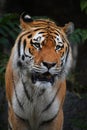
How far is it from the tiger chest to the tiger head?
250mm

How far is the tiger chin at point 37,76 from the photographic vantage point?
6840 mm

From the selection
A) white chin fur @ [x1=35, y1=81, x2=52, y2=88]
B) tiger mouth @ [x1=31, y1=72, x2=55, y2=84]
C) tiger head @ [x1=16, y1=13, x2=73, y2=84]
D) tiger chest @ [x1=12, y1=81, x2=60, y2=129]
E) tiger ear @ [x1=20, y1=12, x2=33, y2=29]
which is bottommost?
tiger chest @ [x1=12, y1=81, x2=60, y2=129]

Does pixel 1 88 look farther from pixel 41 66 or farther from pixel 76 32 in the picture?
pixel 41 66

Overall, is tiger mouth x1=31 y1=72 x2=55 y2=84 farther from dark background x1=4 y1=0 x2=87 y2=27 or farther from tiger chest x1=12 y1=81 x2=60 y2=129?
dark background x1=4 y1=0 x2=87 y2=27

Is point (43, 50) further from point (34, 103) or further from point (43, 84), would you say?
point (34, 103)

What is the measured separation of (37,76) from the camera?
6.84 m

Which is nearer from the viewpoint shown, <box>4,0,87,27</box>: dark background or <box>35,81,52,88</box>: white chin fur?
<box>35,81,52,88</box>: white chin fur

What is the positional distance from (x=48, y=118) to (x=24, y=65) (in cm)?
72

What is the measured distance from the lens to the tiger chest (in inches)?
285

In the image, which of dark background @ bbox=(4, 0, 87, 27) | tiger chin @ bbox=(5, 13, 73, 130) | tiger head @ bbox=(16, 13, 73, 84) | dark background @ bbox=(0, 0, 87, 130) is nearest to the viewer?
tiger head @ bbox=(16, 13, 73, 84)

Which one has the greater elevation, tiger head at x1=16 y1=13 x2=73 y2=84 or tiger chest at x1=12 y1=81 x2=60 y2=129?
tiger head at x1=16 y1=13 x2=73 y2=84

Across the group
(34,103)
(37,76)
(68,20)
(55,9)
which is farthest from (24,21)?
(55,9)

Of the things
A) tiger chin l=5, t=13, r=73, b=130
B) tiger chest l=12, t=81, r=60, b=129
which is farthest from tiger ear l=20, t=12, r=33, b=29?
tiger chest l=12, t=81, r=60, b=129

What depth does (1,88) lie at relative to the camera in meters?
9.05
